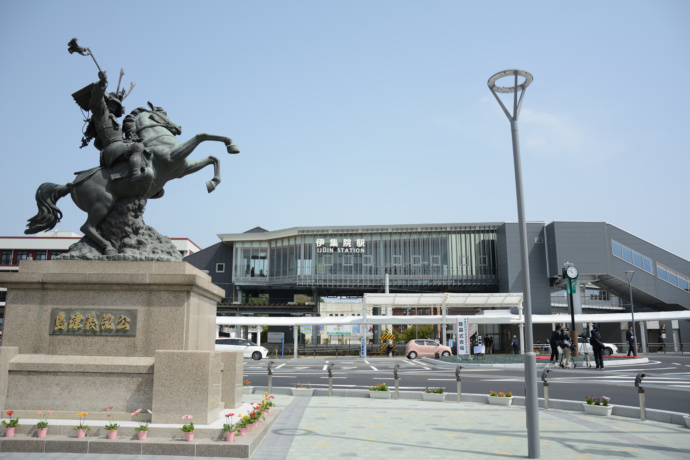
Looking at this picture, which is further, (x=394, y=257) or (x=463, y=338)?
(x=394, y=257)

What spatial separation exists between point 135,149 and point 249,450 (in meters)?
5.08

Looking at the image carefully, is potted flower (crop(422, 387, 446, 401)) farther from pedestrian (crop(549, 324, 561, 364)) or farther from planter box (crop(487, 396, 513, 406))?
pedestrian (crop(549, 324, 561, 364))

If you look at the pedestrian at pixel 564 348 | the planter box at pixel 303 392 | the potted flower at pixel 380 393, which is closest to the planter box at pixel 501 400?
the potted flower at pixel 380 393

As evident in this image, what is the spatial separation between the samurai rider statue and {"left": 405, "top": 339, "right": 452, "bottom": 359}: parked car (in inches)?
1170

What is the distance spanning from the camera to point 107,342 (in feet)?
24.4

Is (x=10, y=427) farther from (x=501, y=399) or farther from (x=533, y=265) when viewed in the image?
(x=533, y=265)

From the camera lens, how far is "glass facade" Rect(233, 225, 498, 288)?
5466cm

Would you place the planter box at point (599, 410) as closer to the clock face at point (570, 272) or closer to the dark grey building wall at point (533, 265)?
the clock face at point (570, 272)

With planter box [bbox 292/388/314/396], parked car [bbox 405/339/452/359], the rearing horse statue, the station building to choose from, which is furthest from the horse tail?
the station building

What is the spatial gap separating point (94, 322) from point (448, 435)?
5.58 m

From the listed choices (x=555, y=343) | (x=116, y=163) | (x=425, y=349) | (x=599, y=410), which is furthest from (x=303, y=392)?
(x=425, y=349)

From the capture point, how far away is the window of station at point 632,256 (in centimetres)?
4803

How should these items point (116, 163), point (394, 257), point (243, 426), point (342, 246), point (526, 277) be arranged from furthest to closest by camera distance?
1. point (342, 246)
2. point (394, 257)
3. point (116, 163)
4. point (243, 426)
5. point (526, 277)

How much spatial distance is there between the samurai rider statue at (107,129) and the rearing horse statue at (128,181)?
0.41 ft
